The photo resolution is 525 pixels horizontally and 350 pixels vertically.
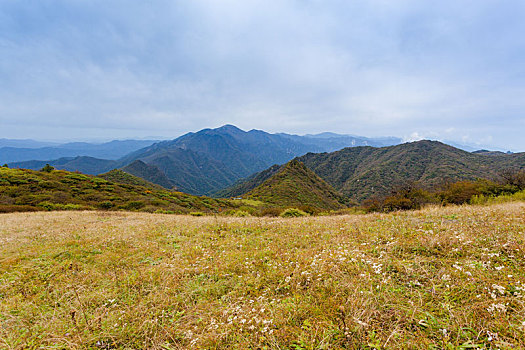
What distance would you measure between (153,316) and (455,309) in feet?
14.3

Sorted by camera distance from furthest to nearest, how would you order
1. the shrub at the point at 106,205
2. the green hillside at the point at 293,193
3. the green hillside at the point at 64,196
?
1. the green hillside at the point at 293,193
2. the shrub at the point at 106,205
3. the green hillside at the point at 64,196

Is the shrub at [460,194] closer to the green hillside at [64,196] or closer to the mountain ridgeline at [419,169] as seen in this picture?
the green hillside at [64,196]

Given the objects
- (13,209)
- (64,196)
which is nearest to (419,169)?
(64,196)

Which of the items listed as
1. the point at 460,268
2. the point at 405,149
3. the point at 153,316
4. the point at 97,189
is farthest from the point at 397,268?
the point at 405,149

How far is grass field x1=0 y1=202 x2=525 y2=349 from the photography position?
2.54 m

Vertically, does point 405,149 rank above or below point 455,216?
above

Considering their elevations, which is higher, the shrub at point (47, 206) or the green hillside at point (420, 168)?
the green hillside at point (420, 168)

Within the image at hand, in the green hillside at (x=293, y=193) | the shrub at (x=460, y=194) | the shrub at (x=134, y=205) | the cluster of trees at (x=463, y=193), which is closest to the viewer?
the cluster of trees at (x=463, y=193)

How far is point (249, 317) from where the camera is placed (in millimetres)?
3025

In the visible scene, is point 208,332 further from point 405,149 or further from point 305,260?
point 405,149

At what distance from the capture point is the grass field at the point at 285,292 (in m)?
2.54

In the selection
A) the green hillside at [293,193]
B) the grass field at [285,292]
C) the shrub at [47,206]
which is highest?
the grass field at [285,292]

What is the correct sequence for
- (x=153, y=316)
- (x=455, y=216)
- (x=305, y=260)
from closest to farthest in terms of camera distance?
1. (x=153, y=316)
2. (x=305, y=260)
3. (x=455, y=216)

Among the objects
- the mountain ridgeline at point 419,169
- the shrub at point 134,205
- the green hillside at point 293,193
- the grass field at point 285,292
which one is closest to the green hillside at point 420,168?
the mountain ridgeline at point 419,169
